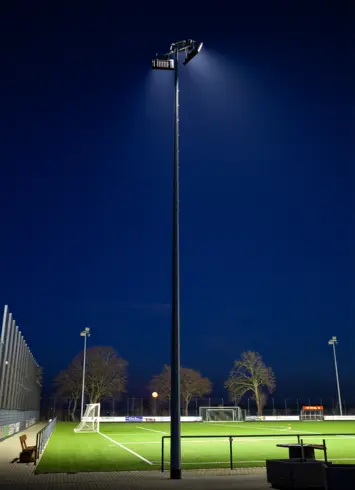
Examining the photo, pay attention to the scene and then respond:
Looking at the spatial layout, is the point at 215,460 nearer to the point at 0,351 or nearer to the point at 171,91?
the point at 171,91

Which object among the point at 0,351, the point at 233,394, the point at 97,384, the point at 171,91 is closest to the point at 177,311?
the point at 171,91

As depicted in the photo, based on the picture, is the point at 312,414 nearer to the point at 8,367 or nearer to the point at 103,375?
the point at 103,375

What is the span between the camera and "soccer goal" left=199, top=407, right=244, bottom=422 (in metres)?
75.6

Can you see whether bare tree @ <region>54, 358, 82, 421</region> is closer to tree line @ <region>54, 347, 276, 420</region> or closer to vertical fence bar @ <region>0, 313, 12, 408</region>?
tree line @ <region>54, 347, 276, 420</region>

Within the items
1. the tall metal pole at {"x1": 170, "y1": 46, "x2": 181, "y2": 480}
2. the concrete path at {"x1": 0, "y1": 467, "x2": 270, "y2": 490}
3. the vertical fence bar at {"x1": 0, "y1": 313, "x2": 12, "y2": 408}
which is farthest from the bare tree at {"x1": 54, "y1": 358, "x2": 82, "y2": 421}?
the tall metal pole at {"x1": 170, "y1": 46, "x2": 181, "y2": 480}

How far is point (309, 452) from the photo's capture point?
15.0 m

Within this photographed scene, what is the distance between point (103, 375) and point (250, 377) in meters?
28.8

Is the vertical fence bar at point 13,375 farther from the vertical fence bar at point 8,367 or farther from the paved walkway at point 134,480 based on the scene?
Answer: the paved walkway at point 134,480

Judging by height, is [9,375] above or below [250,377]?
below

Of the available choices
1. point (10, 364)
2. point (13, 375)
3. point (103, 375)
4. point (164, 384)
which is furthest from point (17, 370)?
point (164, 384)

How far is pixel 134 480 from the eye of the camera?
Result: 1377cm

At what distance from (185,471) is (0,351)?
18040 millimetres

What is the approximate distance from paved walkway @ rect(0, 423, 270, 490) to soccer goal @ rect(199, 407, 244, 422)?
203 ft

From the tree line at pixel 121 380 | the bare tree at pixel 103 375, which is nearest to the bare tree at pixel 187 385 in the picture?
the tree line at pixel 121 380
